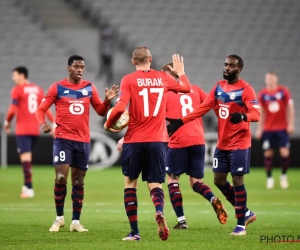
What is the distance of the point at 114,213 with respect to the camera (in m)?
12.4

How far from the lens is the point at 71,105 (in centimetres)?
1021

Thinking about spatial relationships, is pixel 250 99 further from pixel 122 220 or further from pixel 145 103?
pixel 122 220

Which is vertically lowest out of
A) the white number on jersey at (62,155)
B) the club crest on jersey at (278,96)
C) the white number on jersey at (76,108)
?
the white number on jersey at (62,155)

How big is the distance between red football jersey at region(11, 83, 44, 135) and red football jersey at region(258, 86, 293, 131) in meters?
5.12

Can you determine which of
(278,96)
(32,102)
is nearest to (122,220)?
(32,102)

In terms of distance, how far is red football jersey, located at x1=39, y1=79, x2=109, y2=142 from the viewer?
10148 millimetres

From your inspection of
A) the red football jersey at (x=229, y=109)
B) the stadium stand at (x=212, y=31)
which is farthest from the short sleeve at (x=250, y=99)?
the stadium stand at (x=212, y=31)

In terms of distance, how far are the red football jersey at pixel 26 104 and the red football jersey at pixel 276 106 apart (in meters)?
5.12

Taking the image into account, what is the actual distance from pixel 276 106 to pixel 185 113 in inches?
280

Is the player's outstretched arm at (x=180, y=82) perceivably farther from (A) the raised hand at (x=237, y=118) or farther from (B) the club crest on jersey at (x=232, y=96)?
(B) the club crest on jersey at (x=232, y=96)

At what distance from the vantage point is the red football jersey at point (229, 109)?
377 inches

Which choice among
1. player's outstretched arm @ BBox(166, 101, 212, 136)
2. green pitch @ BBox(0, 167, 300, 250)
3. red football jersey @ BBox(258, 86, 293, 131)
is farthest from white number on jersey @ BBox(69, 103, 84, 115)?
red football jersey @ BBox(258, 86, 293, 131)

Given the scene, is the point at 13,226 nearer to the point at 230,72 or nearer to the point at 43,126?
the point at 43,126

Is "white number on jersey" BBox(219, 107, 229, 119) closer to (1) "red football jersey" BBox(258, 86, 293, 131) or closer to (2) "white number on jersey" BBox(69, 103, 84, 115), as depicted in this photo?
(2) "white number on jersey" BBox(69, 103, 84, 115)
